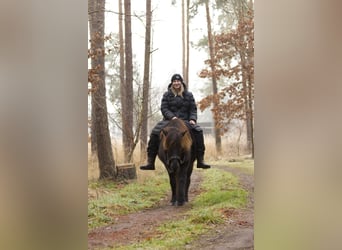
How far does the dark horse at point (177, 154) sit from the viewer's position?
305cm

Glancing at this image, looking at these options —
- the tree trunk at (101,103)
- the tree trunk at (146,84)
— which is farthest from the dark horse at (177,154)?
the tree trunk at (101,103)

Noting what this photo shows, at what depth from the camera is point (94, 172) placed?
9.78ft

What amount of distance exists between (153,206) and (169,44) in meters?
1.17

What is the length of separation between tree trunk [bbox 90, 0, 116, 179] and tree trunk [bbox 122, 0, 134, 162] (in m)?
0.13

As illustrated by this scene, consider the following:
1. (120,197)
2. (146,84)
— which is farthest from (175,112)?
(120,197)

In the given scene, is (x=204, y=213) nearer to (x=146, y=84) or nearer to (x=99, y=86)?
(x=146, y=84)

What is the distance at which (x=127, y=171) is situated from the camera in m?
Result: 3.06

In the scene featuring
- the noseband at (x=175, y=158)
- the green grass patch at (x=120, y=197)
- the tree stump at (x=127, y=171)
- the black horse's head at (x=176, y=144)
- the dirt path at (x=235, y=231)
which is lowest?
the dirt path at (x=235, y=231)

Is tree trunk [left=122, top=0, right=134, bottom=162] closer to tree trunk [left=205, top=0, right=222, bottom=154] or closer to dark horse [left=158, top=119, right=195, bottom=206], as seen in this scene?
dark horse [left=158, top=119, right=195, bottom=206]

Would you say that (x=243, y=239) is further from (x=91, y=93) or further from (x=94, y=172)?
(x=91, y=93)

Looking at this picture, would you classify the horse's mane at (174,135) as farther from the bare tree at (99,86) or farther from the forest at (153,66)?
the bare tree at (99,86)

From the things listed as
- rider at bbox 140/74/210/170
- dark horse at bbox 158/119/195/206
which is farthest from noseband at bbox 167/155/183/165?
rider at bbox 140/74/210/170

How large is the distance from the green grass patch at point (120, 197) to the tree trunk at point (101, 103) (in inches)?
3.9

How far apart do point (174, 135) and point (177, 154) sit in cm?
14
